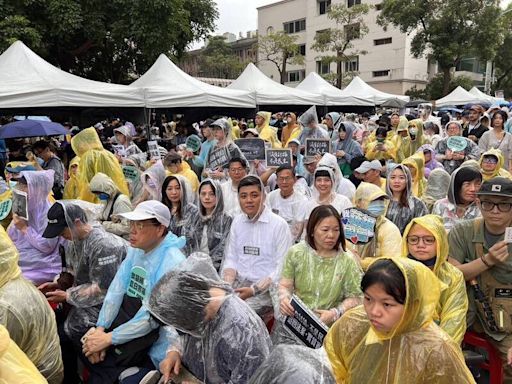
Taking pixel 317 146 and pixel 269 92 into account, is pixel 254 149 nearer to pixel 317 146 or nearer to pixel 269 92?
pixel 317 146

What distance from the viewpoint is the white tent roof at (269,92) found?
1168 cm

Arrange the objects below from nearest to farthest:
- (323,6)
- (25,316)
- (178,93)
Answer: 1. (25,316)
2. (178,93)
3. (323,6)

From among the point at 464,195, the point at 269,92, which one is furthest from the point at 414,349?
the point at 269,92

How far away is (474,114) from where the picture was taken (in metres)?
9.67

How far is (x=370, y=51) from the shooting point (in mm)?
43000

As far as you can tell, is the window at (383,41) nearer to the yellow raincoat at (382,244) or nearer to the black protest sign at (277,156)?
the black protest sign at (277,156)

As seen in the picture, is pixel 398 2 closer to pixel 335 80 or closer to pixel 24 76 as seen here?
pixel 335 80

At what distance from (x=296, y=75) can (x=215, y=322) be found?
4893 cm

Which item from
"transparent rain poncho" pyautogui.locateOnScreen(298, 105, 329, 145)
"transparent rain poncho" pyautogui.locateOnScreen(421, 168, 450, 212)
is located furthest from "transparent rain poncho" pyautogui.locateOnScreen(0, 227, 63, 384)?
"transparent rain poncho" pyautogui.locateOnScreen(298, 105, 329, 145)

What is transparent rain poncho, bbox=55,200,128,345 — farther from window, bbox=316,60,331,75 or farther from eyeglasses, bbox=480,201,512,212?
window, bbox=316,60,331,75

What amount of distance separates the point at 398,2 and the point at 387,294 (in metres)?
30.5

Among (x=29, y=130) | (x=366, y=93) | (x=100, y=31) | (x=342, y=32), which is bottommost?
(x=29, y=130)

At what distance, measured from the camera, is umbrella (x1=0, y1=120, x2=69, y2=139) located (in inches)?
321

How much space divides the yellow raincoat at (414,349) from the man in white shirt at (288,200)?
273cm
